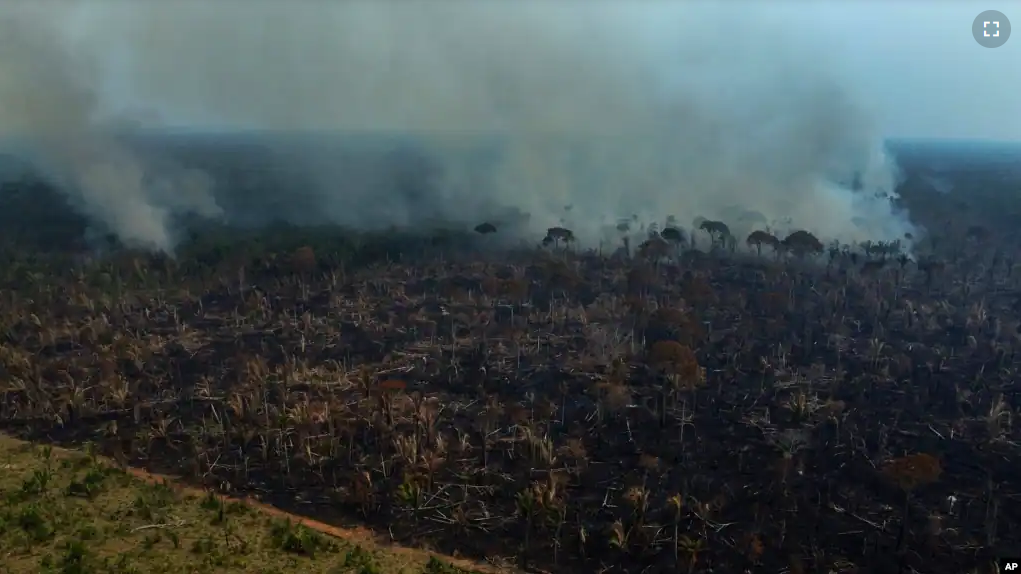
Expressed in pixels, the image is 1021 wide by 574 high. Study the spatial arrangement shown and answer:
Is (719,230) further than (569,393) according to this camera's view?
Yes

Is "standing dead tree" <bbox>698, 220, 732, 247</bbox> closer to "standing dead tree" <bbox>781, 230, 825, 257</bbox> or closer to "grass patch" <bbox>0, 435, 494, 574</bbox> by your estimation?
"standing dead tree" <bbox>781, 230, 825, 257</bbox>

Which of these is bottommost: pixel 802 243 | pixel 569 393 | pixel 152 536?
pixel 152 536

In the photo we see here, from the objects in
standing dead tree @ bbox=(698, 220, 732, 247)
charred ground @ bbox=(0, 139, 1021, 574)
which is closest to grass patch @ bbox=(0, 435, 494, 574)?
charred ground @ bbox=(0, 139, 1021, 574)

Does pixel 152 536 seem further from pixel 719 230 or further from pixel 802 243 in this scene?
pixel 719 230

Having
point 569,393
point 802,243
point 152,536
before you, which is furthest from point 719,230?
point 152,536

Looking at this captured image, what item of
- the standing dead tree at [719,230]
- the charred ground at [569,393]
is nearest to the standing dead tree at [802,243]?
the charred ground at [569,393]

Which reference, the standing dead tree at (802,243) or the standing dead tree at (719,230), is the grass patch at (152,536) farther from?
the standing dead tree at (719,230)
